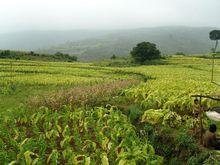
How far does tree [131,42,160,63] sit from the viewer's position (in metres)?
57.0

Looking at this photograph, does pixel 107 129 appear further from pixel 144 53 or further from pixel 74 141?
pixel 144 53

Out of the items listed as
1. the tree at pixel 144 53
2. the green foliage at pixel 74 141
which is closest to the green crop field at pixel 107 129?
the green foliage at pixel 74 141

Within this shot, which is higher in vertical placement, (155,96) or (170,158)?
(155,96)

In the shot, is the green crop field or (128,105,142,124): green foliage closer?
the green crop field

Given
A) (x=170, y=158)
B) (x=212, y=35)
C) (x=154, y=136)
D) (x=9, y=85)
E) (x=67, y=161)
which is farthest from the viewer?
(x=212, y=35)

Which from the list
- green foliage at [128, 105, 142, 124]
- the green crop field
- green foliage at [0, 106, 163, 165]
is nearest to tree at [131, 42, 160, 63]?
the green crop field

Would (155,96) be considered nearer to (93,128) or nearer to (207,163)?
(93,128)

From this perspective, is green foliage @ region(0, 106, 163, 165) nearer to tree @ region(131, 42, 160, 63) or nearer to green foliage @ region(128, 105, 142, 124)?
green foliage @ region(128, 105, 142, 124)

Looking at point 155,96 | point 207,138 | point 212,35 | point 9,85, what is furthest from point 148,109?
point 212,35

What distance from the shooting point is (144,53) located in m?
57.8

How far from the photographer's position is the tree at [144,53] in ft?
187

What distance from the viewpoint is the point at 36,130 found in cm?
1487

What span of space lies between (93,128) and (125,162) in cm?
461

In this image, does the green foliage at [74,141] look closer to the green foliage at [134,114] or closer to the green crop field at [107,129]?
the green crop field at [107,129]
